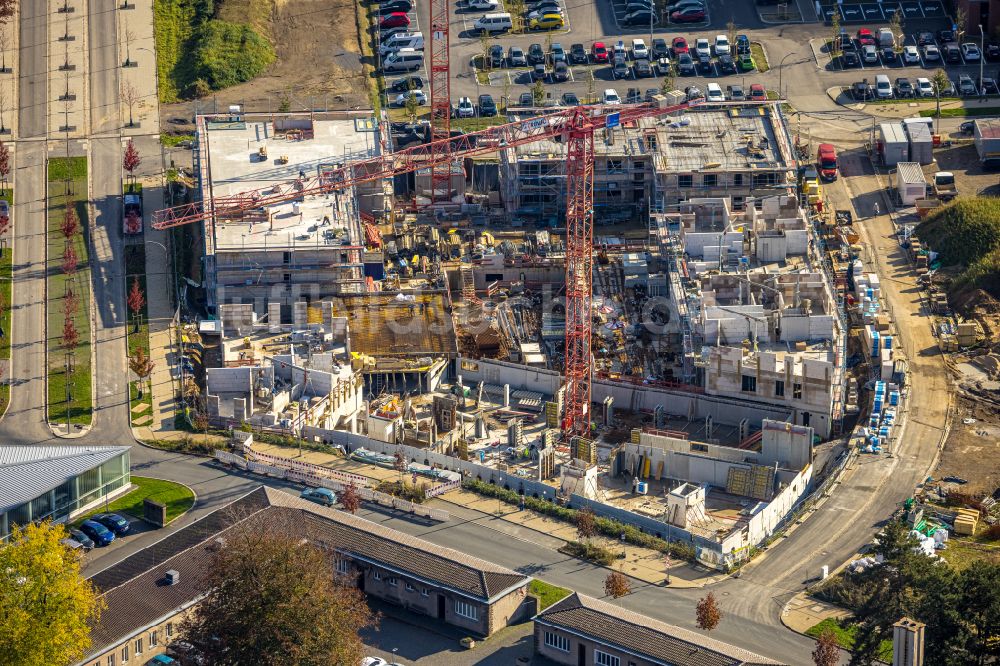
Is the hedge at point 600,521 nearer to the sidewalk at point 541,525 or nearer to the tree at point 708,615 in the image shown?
the sidewalk at point 541,525

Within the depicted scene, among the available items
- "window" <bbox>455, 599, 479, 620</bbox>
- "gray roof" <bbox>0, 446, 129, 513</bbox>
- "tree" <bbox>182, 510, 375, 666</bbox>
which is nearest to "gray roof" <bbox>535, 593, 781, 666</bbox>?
"window" <bbox>455, 599, 479, 620</bbox>

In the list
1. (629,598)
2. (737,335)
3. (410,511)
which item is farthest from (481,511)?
(737,335)

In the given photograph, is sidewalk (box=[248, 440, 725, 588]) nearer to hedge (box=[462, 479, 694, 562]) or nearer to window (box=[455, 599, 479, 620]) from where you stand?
hedge (box=[462, 479, 694, 562])

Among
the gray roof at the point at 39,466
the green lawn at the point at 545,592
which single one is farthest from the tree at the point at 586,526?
the gray roof at the point at 39,466

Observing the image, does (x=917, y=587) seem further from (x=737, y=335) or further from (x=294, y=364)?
(x=294, y=364)

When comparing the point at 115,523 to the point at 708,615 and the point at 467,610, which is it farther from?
the point at 708,615
